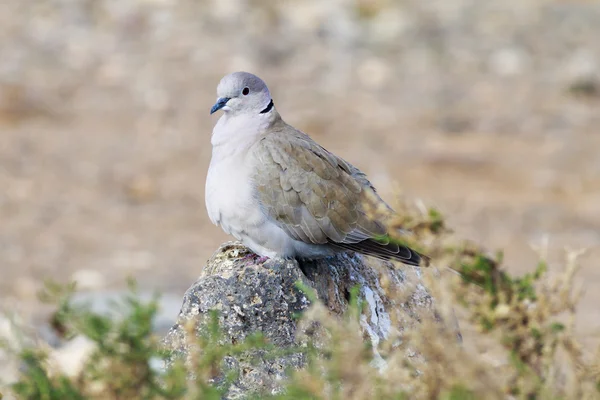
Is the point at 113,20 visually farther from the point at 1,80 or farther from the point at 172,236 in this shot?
the point at 172,236

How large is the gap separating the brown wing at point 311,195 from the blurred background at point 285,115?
5.06 meters

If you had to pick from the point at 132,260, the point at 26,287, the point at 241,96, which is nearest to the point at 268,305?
the point at 241,96

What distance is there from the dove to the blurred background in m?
4.92

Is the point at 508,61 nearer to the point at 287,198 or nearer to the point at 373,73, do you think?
the point at 373,73

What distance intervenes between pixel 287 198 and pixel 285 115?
37.6 ft

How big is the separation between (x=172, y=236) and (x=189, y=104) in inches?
194

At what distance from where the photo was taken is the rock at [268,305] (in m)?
3.96

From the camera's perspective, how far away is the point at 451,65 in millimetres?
19281

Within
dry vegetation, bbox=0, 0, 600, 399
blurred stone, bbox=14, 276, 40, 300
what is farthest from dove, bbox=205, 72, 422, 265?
blurred stone, bbox=14, 276, 40, 300

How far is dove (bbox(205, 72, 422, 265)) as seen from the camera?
5.03 meters

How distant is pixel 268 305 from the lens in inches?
167

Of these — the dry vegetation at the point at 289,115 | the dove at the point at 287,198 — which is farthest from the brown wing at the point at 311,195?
the dry vegetation at the point at 289,115

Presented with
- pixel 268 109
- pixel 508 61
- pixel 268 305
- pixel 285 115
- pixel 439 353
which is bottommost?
pixel 439 353

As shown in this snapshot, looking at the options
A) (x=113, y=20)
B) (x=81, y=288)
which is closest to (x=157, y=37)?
(x=113, y=20)
